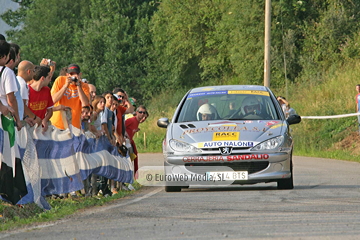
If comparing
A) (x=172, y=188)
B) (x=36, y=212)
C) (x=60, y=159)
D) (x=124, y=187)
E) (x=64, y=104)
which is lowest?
(x=124, y=187)

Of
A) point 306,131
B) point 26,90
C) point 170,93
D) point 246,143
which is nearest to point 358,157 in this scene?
point 306,131

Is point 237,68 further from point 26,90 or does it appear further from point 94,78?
point 26,90

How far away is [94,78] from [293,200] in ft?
175

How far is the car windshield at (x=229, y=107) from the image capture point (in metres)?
13.3

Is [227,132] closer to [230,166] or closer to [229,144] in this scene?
[229,144]

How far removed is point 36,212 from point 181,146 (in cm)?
318

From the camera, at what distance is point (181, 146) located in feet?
40.7

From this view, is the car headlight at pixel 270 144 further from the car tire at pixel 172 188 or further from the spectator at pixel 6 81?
the spectator at pixel 6 81

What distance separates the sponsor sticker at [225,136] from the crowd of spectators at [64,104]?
180cm

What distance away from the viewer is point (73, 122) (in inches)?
499

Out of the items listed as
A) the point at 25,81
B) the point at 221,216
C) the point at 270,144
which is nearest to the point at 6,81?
the point at 25,81

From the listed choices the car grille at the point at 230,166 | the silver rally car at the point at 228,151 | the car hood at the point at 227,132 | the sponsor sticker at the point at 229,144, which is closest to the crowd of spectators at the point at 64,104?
the silver rally car at the point at 228,151

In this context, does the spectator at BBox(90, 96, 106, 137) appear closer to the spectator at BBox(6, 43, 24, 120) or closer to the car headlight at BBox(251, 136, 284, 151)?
the car headlight at BBox(251, 136, 284, 151)

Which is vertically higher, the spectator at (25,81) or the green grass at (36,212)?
the spectator at (25,81)
